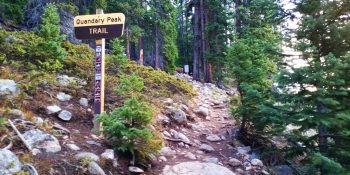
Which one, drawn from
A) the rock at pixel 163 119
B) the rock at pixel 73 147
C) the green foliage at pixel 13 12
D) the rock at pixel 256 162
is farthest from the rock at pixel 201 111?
the green foliage at pixel 13 12

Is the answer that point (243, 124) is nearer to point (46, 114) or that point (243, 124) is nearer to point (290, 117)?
point (290, 117)

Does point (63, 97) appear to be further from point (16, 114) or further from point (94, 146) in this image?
point (94, 146)

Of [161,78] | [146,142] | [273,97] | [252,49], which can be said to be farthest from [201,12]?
[146,142]

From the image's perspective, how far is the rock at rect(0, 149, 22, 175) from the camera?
3748 millimetres

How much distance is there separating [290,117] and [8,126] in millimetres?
4456

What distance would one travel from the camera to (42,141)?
4676mm

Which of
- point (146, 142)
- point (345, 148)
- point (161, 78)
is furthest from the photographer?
point (161, 78)

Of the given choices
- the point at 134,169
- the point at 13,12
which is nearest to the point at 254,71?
the point at 134,169

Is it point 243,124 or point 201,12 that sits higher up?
point 201,12

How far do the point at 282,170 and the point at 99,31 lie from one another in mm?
4357

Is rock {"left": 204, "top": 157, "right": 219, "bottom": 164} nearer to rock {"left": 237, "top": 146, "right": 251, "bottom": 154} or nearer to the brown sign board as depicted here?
rock {"left": 237, "top": 146, "right": 251, "bottom": 154}

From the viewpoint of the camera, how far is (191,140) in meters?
7.31

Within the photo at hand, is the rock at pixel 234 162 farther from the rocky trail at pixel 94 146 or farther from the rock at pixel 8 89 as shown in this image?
the rock at pixel 8 89

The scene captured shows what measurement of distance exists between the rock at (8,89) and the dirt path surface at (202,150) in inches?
106
